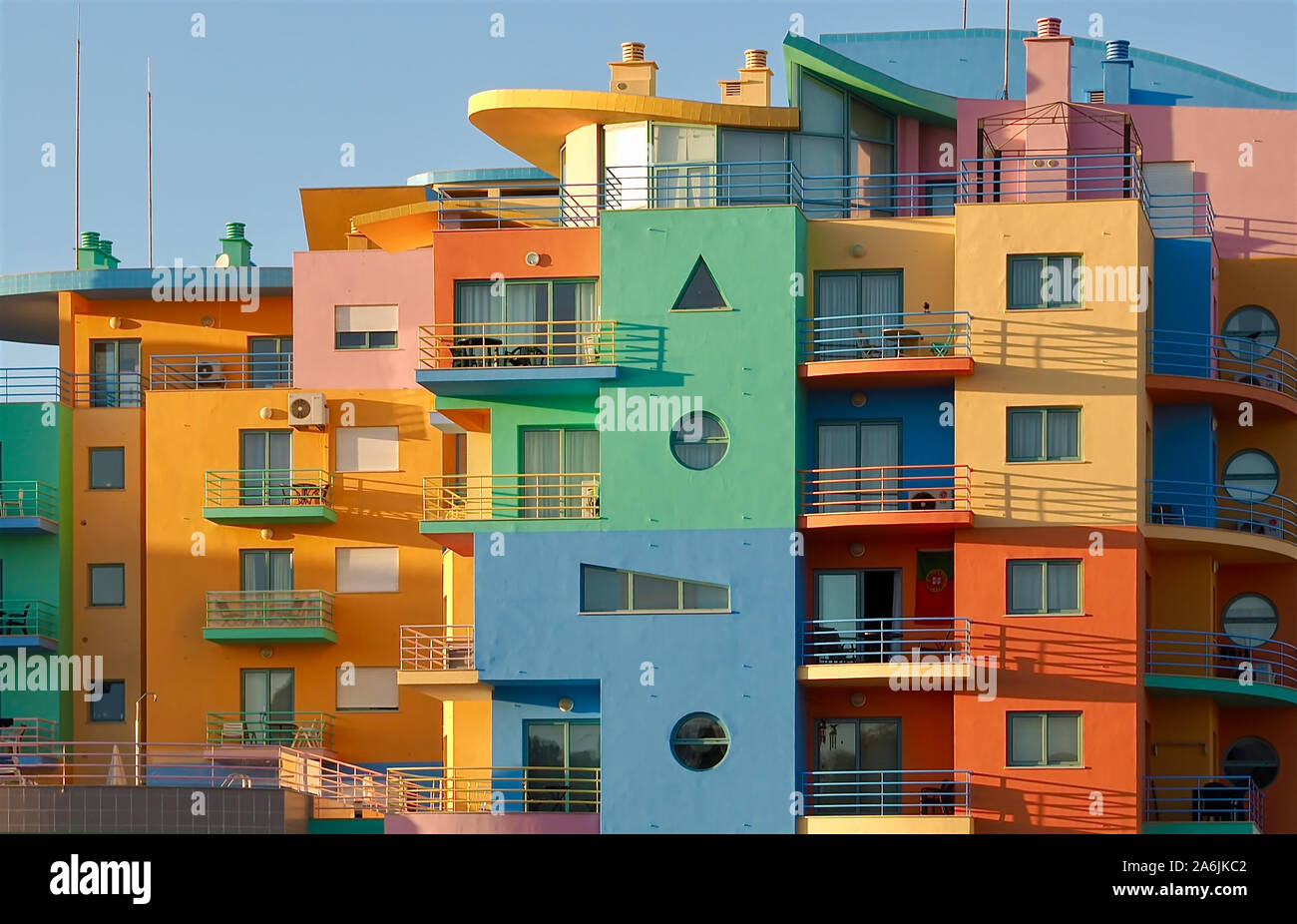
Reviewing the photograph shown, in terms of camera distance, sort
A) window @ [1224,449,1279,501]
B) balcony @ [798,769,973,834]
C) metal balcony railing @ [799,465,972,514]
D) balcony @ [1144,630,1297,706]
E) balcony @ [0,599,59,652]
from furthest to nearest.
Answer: balcony @ [0,599,59,652] → window @ [1224,449,1279,501] → balcony @ [1144,630,1297,706] → metal balcony railing @ [799,465,972,514] → balcony @ [798,769,973,834]

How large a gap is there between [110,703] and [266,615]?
18.4ft

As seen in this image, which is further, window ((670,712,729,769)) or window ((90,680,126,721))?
window ((90,680,126,721))

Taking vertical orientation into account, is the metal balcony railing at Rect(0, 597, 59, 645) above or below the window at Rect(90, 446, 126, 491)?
below

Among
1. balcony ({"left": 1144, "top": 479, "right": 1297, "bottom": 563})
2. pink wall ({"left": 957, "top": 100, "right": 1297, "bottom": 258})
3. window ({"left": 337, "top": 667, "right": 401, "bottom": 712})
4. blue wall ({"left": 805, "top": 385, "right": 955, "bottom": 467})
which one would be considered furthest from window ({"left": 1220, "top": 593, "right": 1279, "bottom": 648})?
window ({"left": 337, "top": 667, "right": 401, "bottom": 712})

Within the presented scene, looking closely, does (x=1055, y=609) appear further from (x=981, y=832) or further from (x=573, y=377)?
(x=573, y=377)

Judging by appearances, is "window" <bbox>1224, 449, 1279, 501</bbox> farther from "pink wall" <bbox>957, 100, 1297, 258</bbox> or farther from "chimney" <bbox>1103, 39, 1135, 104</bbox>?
"chimney" <bbox>1103, 39, 1135, 104</bbox>

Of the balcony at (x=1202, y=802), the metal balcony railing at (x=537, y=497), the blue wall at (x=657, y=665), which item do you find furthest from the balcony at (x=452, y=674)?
the balcony at (x=1202, y=802)

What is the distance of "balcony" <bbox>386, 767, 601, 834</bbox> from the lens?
45.2 m

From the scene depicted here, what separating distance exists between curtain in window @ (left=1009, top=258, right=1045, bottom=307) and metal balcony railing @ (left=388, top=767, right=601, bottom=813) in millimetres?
13302

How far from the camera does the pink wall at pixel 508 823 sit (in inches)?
1775

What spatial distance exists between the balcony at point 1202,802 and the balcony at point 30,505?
98.9 ft

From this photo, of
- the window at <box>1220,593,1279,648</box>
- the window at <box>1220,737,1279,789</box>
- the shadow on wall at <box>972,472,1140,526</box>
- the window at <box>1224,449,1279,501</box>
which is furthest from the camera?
the window at <box>1224,449,1279,501</box>

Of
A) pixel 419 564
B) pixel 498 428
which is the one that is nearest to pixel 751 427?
pixel 498 428

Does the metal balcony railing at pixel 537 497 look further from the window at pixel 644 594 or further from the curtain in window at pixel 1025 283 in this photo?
the curtain in window at pixel 1025 283
